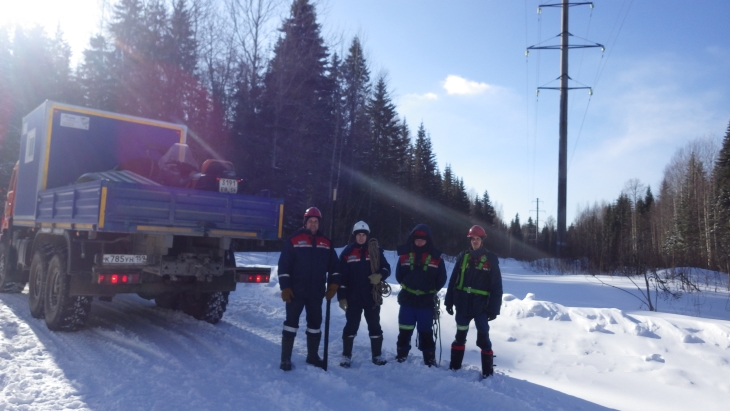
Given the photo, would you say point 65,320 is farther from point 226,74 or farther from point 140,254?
point 226,74

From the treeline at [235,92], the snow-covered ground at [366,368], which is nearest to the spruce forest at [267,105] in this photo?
the treeline at [235,92]

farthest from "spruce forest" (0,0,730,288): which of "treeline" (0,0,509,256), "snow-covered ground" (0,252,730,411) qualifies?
"snow-covered ground" (0,252,730,411)

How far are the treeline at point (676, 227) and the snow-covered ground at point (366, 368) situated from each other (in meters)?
7.50

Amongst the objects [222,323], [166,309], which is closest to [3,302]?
[166,309]

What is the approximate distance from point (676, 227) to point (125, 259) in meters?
48.0

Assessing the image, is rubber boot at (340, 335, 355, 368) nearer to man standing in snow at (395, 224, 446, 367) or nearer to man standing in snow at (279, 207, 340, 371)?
man standing in snow at (279, 207, 340, 371)

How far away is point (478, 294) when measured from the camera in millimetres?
6062

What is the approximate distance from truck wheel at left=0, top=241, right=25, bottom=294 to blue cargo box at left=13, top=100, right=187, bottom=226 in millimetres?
1371

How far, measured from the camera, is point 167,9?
28.3m

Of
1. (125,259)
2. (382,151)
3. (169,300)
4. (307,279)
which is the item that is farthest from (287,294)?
(382,151)

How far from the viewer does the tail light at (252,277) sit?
7879mm

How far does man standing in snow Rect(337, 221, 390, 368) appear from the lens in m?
6.54

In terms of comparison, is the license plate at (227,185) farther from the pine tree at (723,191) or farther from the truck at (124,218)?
the pine tree at (723,191)

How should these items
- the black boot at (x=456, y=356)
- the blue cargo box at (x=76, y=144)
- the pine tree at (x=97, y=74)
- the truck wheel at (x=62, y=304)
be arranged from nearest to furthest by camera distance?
the black boot at (x=456, y=356) < the truck wheel at (x=62, y=304) < the blue cargo box at (x=76, y=144) < the pine tree at (x=97, y=74)
